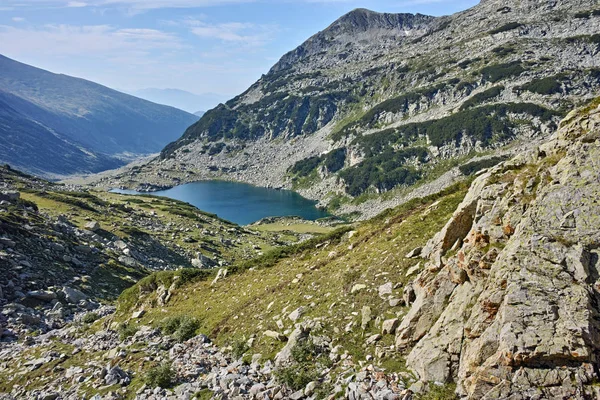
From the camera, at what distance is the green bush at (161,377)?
15.6 metres

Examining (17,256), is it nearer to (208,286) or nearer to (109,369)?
(208,286)

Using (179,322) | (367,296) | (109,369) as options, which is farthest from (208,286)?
(367,296)

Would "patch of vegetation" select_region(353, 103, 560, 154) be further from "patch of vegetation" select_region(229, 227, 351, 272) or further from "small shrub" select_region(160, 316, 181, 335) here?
"small shrub" select_region(160, 316, 181, 335)

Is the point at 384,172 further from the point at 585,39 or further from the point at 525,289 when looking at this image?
the point at 525,289

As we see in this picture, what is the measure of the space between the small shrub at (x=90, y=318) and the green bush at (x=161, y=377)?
15.6m

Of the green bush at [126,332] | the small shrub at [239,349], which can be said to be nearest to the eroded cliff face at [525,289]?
the small shrub at [239,349]

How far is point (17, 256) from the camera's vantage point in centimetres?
3488

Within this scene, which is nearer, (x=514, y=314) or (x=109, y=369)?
(x=514, y=314)

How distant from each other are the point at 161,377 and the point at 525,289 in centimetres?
1397

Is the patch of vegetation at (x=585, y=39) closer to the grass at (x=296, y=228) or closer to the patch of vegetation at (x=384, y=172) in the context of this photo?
the patch of vegetation at (x=384, y=172)

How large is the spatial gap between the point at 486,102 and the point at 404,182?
2095 inches

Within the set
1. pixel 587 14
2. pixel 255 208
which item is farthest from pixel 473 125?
pixel 255 208

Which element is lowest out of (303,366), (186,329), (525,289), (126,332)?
(126,332)

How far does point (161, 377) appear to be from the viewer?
1562 cm
